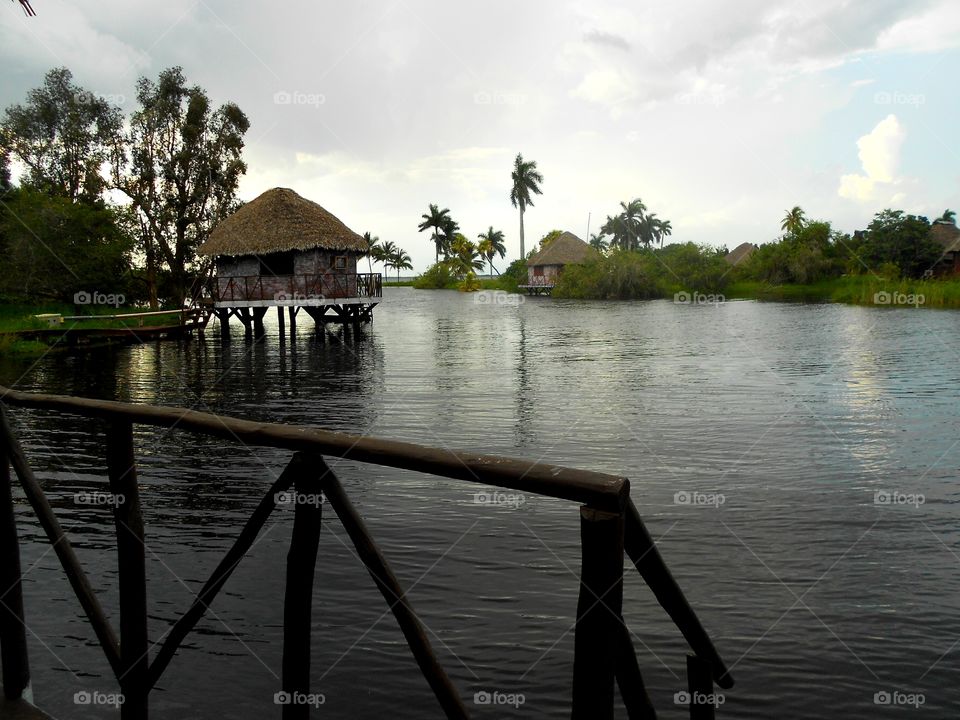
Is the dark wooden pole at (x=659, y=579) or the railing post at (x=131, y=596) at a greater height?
the dark wooden pole at (x=659, y=579)

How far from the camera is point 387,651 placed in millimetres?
5785

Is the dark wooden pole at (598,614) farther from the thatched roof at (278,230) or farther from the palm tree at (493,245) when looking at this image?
the palm tree at (493,245)

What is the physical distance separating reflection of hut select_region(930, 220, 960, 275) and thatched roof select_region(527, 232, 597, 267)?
33519mm

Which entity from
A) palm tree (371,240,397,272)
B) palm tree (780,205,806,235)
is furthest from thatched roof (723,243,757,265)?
palm tree (371,240,397,272)

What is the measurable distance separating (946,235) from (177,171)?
207ft

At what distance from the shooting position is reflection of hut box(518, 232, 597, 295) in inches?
3408

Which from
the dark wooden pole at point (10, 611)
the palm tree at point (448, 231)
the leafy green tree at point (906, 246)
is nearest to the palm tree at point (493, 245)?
the palm tree at point (448, 231)

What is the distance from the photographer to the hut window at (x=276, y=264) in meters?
37.2

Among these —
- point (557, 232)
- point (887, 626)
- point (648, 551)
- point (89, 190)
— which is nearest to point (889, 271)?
point (557, 232)

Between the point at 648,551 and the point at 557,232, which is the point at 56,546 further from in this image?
the point at 557,232

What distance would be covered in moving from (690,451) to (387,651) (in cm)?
772

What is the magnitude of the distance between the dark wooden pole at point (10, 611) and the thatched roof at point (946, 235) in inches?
2766

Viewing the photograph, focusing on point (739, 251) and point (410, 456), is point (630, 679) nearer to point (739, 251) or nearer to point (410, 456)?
point (410, 456)

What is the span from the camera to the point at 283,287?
36562mm
